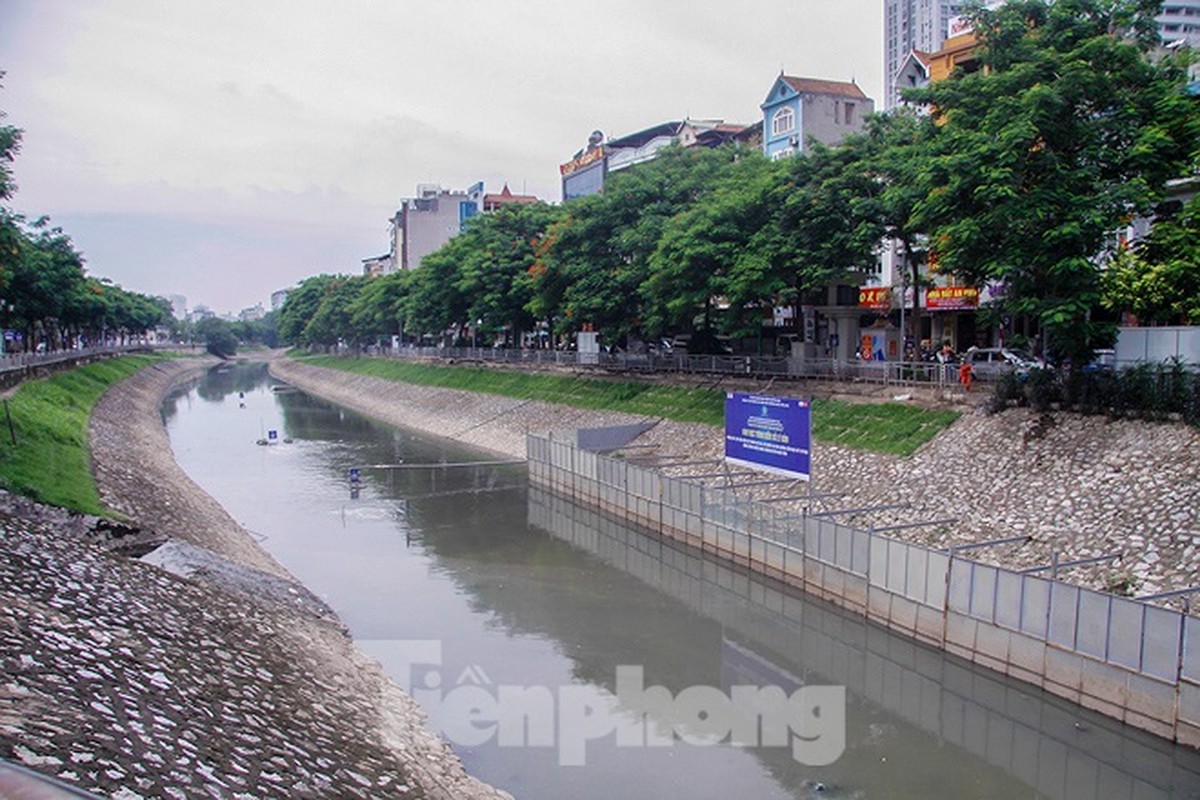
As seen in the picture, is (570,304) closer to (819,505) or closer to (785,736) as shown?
(819,505)

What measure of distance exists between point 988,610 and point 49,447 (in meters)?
32.2

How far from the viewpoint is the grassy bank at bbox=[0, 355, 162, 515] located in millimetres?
25328

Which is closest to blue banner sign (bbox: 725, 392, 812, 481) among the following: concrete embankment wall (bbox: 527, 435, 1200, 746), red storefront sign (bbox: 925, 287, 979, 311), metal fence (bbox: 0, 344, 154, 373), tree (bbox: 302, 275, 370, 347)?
concrete embankment wall (bbox: 527, 435, 1200, 746)

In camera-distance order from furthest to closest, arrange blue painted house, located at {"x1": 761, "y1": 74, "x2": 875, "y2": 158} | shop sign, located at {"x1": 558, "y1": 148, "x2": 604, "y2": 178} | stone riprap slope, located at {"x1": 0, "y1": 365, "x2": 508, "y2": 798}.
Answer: shop sign, located at {"x1": 558, "y1": 148, "x2": 604, "y2": 178} → blue painted house, located at {"x1": 761, "y1": 74, "x2": 875, "y2": 158} → stone riprap slope, located at {"x1": 0, "y1": 365, "x2": 508, "y2": 798}

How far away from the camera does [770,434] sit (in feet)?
101

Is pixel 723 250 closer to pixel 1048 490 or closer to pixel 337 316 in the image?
pixel 1048 490

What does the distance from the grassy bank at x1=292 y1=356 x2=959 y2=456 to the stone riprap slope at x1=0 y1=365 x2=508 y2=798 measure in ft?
70.6

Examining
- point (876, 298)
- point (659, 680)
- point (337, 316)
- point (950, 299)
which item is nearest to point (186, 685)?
point (659, 680)

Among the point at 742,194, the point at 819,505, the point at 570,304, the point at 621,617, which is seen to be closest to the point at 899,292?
the point at 742,194

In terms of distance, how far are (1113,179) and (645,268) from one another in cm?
2998

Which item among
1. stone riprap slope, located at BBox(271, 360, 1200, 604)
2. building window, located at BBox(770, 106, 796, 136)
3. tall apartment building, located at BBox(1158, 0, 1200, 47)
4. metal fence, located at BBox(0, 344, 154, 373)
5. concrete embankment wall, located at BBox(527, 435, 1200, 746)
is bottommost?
concrete embankment wall, located at BBox(527, 435, 1200, 746)

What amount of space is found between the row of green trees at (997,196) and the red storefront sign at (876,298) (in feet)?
30.6

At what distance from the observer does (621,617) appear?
26516mm

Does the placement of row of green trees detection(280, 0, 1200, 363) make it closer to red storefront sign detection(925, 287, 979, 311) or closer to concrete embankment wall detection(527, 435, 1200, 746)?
concrete embankment wall detection(527, 435, 1200, 746)
